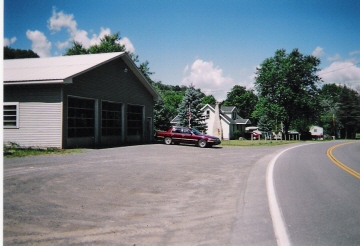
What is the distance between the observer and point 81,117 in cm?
2016

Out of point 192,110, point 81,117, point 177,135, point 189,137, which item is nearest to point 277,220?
point 81,117

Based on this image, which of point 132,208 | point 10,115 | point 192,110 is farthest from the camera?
point 192,110

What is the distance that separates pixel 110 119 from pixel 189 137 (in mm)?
6707

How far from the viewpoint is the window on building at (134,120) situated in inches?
1015

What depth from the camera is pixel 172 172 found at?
35.4ft

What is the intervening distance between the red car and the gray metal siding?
33.0ft

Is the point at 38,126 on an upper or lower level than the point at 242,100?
lower

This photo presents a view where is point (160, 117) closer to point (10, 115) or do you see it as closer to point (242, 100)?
point (10, 115)

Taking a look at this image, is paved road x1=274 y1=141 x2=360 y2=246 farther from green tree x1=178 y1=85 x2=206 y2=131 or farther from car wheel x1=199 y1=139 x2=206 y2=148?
green tree x1=178 y1=85 x2=206 y2=131

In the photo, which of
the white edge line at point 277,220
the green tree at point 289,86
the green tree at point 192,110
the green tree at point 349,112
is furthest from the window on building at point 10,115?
the green tree at point 349,112

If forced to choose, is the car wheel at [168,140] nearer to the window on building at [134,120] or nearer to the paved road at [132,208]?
the window on building at [134,120]

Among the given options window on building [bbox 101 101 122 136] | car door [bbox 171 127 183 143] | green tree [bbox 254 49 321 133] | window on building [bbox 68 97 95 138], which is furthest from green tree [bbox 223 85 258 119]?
window on building [bbox 68 97 95 138]

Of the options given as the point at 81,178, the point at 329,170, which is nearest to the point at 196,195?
the point at 81,178

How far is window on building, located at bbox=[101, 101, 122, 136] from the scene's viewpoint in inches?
878
